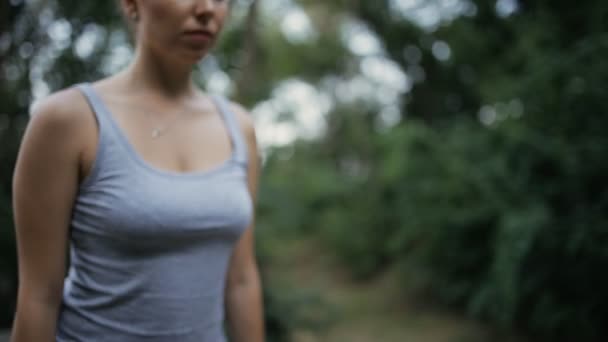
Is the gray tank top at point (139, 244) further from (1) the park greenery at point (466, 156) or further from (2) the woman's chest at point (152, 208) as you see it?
Result: (1) the park greenery at point (466, 156)

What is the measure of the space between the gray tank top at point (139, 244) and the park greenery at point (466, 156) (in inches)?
101

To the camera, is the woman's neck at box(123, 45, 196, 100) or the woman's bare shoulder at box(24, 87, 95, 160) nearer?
the woman's bare shoulder at box(24, 87, 95, 160)

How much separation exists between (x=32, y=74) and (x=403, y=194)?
156 inches

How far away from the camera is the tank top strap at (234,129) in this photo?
1221 mm

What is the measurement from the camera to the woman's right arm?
0.99m

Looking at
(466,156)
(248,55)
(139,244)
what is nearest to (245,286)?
(139,244)

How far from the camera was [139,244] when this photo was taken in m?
1.03

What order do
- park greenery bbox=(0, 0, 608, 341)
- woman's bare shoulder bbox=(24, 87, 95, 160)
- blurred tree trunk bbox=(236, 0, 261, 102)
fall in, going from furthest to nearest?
1. blurred tree trunk bbox=(236, 0, 261, 102)
2. park greenery bbox=(0, 0, 608, 341)
3. woman's bare shoulder bbox=(24, 87, 95, 160)

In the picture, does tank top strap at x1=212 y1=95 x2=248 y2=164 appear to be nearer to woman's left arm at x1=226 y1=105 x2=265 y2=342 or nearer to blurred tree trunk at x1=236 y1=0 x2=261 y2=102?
woman's left arm at x1=226 y1=105 x2=265 y2=342

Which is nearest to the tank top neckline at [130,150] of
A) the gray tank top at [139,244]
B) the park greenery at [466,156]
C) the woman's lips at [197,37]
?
the gray tank top at [139,244]

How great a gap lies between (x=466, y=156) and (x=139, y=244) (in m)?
4.54

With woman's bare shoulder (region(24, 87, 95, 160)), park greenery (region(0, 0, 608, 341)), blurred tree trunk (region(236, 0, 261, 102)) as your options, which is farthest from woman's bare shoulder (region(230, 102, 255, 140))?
blurred tree trunk (region(236, 0, 261, 102))

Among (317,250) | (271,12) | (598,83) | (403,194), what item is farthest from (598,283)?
(271,12)

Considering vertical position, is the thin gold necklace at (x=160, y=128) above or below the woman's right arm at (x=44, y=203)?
above
